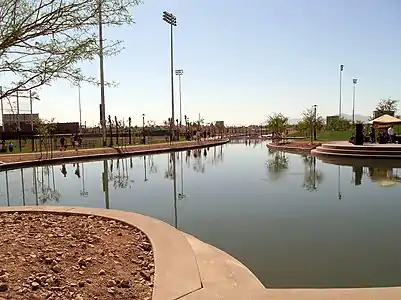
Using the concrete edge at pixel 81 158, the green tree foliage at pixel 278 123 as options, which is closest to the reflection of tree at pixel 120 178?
the concrete edge at pixel 81 158

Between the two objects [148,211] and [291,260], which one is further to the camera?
[148,211]

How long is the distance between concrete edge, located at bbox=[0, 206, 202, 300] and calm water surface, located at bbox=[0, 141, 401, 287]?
1.13 m

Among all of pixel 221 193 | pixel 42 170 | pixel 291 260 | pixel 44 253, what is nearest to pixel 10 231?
pixel 44 253

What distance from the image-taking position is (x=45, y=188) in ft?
41.8

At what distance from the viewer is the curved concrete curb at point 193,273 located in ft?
11.6

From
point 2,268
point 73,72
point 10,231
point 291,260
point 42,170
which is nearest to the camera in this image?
point 2,268

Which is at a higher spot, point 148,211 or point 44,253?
point 44,253

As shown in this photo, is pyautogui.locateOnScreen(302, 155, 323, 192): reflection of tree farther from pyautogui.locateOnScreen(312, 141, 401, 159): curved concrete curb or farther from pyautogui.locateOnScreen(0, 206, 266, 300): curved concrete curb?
pyautogui.locateOnScreen(0, 206, 266, 300): curved concrete curb

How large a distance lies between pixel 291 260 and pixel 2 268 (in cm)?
375

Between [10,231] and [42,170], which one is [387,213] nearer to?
[10,231]

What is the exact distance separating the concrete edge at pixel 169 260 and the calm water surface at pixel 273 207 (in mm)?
1134

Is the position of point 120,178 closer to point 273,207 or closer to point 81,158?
point 273,207

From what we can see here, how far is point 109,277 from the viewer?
3.66m

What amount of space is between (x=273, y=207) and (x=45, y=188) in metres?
7.87
